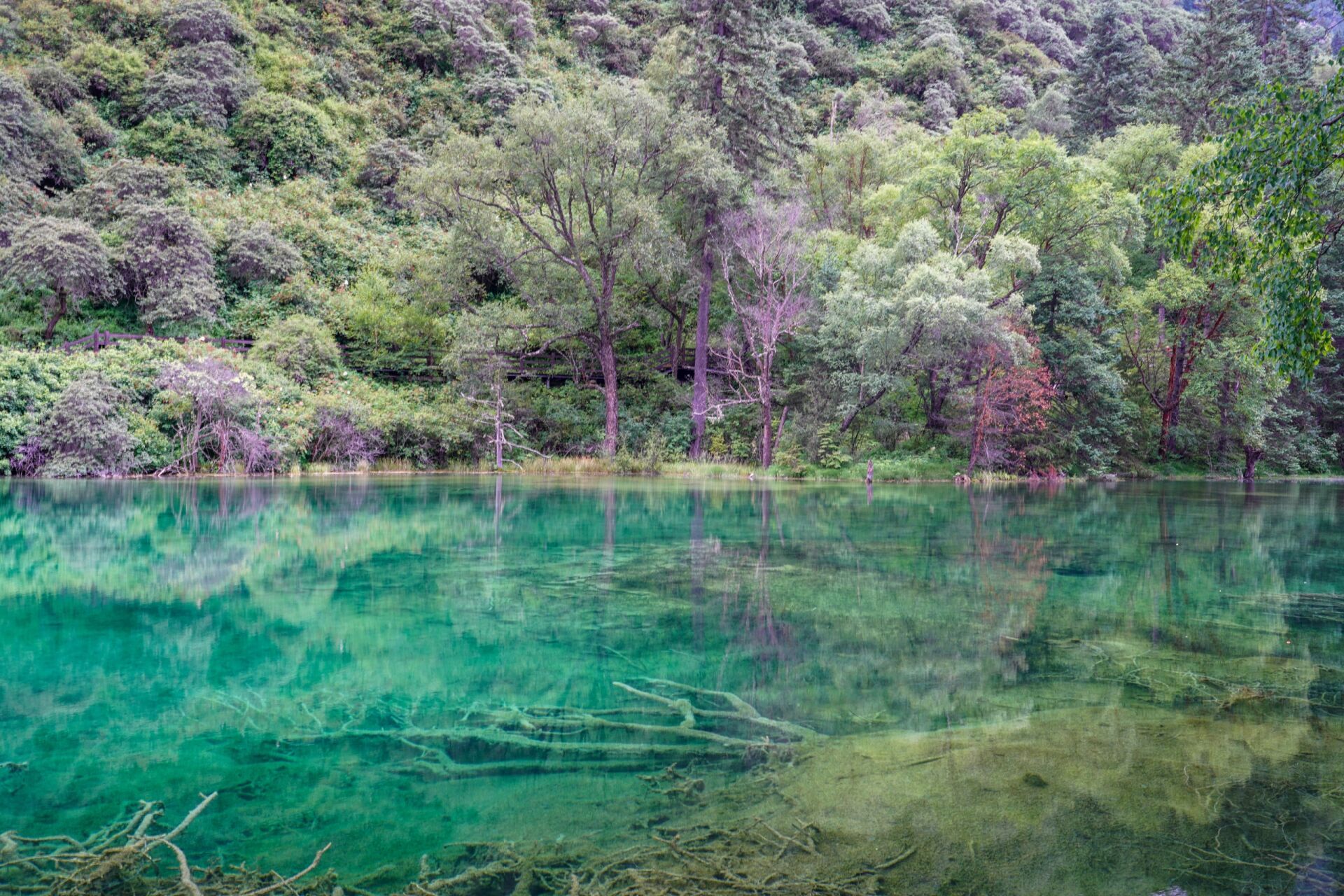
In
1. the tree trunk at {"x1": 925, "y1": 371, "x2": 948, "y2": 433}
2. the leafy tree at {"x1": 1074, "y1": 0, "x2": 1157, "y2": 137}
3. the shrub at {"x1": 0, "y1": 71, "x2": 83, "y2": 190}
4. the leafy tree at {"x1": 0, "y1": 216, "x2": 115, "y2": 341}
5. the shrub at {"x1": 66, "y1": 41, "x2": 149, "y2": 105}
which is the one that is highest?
the leafy tree at {"x1": 1074, "y1": 0, "x2": 1157, "y2": 137}

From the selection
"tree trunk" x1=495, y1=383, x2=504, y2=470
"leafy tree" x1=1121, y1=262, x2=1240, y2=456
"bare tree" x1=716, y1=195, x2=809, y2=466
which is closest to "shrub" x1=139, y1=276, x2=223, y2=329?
"tree trunk" x1=495, y1=383, x2=504, y2=470

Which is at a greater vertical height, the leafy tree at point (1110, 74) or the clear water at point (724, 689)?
the leafy tree at point (1110, 74)

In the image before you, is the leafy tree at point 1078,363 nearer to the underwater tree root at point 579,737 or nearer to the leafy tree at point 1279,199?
the leafy tree at point 1279,199

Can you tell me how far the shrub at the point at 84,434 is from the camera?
17.0 meters

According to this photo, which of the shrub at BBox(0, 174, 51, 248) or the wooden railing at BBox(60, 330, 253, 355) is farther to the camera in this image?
the shrub at BBox(0, 174, 51, 248)

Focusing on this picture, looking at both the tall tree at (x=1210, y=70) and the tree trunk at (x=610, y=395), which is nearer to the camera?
the tree trunk at (x=610, y=395)

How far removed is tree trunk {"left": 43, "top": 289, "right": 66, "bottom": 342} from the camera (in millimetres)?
22312

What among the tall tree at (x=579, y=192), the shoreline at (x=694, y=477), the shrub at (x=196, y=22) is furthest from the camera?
the shrub at (x=196, y=22)

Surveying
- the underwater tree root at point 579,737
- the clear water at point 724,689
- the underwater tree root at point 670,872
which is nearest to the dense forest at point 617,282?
the clear water at point 724,689

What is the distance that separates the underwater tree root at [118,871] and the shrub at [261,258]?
26.8 metres

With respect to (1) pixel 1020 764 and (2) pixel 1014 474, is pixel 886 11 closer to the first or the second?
(2) pixel 1014 474

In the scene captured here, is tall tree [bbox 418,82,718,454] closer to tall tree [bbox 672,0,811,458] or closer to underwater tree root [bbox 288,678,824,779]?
tall tree [bbox 672,0,811,458]

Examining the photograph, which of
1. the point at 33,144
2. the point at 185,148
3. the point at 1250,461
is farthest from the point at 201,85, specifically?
the point at 1250,461

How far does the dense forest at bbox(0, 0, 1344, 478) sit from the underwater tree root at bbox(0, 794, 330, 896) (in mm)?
18549
